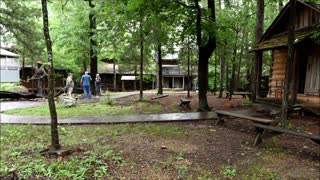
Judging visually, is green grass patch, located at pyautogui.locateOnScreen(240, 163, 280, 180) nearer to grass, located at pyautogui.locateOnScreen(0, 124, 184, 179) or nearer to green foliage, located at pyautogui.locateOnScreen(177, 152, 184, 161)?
green foliage, located at pyautogui.locateOnScreen(177, 152, 184, 161)

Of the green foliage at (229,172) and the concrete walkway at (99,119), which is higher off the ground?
the concrete walkway at (99,119)

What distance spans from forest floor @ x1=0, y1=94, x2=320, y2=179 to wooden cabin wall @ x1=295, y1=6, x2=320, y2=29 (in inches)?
245

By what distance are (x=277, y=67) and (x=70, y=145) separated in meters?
13.1

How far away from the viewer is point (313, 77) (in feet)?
45.7

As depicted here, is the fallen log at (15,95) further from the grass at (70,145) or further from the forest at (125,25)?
the grass at (70,145)

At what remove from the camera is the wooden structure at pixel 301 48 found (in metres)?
12.8

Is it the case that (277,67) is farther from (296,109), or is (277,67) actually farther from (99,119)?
(99,119)

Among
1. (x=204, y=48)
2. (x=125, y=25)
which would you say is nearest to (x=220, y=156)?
(x=204, y=48)

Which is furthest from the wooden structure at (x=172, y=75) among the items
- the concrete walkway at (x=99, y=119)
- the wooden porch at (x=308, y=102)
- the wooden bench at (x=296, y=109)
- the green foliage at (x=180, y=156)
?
the green foliage at (x=180, y=156)

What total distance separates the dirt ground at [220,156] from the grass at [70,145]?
400mm

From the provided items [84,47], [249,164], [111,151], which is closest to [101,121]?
[111,151]

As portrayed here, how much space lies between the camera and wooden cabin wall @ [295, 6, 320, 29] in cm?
1355

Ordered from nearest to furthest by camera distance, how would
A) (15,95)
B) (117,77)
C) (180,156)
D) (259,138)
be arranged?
(180,156)
(259,138)
(15,95)
(117,77)

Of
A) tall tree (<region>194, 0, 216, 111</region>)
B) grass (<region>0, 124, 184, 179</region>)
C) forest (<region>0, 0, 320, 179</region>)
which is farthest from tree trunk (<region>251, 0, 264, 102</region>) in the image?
grass (<region>0, 124, 184, 179</region>)
